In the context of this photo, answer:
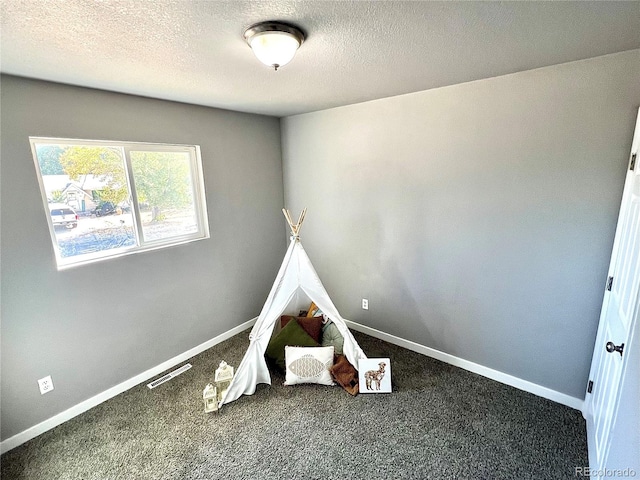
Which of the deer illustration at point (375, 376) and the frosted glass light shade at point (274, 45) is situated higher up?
the frosted glass light shade at point (274, 45)

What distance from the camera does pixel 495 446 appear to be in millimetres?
1907

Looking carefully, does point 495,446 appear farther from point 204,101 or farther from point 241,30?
point 204,101

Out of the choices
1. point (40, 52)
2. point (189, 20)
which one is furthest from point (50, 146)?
point (189, 20)

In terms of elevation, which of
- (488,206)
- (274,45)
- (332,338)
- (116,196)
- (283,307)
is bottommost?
(332,338)

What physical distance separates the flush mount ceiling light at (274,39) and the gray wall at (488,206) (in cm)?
149

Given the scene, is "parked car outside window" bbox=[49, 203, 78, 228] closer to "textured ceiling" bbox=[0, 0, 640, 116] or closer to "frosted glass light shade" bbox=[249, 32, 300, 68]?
"textured ceiling" bbox=[0, 0, 640, 116]

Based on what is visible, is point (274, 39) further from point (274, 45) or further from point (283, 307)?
point (283, 307)

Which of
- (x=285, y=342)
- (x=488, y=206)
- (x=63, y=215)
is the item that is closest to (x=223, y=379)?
(x=285, y=342)

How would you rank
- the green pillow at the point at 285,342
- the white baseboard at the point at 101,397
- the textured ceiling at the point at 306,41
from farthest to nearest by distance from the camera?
the green pillow at the point at 285,342
the white baseboard at the point at 101,397
the textured ceiling at the point at 306,41

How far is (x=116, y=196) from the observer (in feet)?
7.93

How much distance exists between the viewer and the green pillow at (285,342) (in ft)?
8.85

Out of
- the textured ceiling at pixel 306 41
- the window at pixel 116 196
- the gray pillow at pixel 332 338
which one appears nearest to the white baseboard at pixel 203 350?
the gray pillow at pixel 332 338

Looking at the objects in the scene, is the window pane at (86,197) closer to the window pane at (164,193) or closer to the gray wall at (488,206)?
the window pane at (164,193)

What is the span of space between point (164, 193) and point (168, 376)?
1.61m
